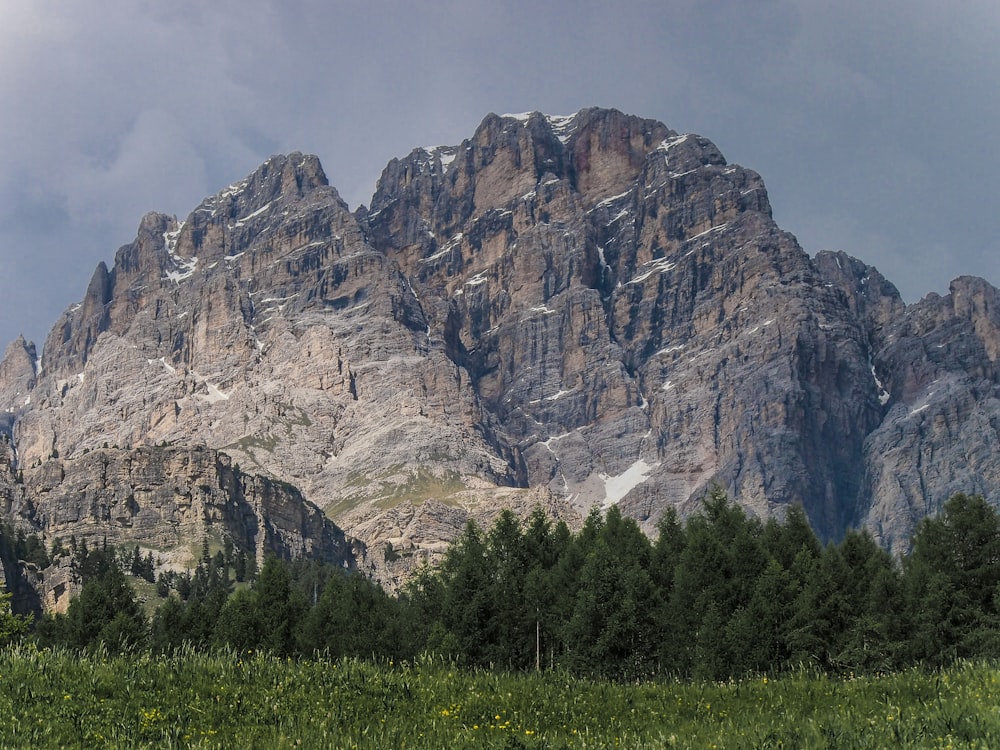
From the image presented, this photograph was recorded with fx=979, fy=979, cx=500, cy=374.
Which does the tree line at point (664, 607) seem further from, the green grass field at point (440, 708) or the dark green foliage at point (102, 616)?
the green grass field at point (440, 708)

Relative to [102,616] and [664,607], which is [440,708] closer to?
[664,607]

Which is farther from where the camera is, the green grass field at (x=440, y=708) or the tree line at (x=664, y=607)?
the tree line at (x=664, y=607)

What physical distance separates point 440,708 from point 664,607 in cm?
4445

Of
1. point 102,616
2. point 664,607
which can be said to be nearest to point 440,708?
point 664,607

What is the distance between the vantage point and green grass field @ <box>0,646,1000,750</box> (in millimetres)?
16016

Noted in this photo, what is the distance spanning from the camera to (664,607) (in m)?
61.8

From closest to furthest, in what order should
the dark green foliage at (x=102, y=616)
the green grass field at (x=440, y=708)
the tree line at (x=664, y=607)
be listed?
the green grass field at (x=440, y=708) < the tree line at (x=664, y=607) < the dark green foliage at (x=102, y=616)

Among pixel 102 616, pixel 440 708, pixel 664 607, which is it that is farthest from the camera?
pixel 102 616

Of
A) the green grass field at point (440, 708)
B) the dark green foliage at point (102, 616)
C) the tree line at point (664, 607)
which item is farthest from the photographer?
the dark green foliage at point (102, 616)

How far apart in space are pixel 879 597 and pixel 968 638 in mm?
A: 8992

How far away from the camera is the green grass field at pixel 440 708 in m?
16.0

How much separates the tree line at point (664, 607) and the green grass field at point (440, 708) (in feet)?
76.2

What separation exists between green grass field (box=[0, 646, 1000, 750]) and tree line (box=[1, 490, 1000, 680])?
23.2 metres

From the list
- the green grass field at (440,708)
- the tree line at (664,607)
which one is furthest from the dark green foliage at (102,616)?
the green grass field at (440,708)
